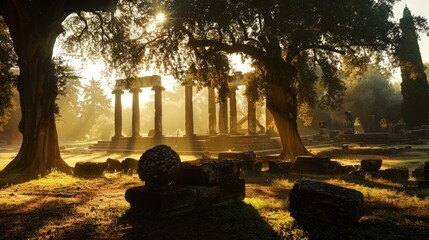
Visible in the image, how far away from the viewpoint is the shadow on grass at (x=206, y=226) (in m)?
4.87

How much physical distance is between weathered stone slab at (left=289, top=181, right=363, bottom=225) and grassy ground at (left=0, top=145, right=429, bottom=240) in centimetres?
14

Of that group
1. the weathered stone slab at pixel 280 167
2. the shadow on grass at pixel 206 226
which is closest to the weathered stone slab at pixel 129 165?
the weathered stone slab at pixel 280 167

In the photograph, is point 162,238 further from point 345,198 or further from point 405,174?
point 405,174

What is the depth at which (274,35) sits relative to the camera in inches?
576

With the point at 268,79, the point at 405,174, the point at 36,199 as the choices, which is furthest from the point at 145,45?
the point at 405,174

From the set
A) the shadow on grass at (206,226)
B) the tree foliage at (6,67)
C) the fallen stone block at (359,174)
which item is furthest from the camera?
the tree foliage at (6,67)

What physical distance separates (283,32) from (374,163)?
21.4 feet

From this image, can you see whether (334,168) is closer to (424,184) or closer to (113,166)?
(424,184)

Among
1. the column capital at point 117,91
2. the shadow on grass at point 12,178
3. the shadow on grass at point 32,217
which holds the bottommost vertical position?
the shadow on grass at point 32,217

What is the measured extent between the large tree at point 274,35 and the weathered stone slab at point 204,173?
9053 millimetres

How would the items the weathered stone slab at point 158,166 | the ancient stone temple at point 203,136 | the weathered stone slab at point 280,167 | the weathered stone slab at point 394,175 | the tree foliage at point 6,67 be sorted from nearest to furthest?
the weathered stone slab at point 158,166, the weathered stone slab at point 394,175, the weathered stone slab at point 280,167, the tree foliage at point 6,67, the ancient stone temple at point 203,136

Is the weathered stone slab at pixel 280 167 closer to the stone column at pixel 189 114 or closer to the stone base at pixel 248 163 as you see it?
the stone base at pixel 248 163

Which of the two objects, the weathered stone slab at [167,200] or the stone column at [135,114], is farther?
the stone column at [135,114]

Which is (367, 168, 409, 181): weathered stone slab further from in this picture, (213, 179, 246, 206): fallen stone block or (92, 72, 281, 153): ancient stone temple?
(92, 72, 281, 153): ancient stone temple
